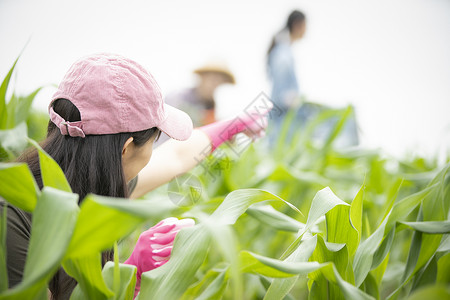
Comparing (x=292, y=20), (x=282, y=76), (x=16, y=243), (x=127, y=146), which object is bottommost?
(x=16, y=243)

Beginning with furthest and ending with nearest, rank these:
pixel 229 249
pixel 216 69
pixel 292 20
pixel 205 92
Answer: pixel 292 20 < pixel 216 69 < pixel 205 92 < pixel 229 249

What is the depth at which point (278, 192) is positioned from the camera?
1.11m

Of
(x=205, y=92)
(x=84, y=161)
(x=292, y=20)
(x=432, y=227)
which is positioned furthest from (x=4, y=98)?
(x=292, y=20)

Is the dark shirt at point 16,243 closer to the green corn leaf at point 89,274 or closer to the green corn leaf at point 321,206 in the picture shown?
the green corn leaf at point 89,274

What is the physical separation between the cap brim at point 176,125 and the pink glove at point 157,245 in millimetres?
135

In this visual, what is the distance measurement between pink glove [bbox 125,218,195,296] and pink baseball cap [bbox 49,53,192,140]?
0.15 metres

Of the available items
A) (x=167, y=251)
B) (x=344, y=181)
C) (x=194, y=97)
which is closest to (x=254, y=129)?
(x=167, y=251)

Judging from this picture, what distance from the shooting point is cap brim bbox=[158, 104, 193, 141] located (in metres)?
0.57

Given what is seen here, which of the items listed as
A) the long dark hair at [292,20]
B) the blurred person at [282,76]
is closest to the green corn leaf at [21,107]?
the blurred person at [282,76]

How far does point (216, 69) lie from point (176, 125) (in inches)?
63.1

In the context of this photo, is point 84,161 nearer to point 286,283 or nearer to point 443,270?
point 286,283

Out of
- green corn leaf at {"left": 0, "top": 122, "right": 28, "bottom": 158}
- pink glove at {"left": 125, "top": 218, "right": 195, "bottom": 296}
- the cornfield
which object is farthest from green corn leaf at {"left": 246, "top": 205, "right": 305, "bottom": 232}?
green corn leaf at {"left": 0, "top": 122, "right": 28, "bottom": 158}

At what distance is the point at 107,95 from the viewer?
1.61 feet

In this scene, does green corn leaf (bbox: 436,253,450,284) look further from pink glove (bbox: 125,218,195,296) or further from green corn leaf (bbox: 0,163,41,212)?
green corn leaf (bbox: 0,163,41,212)
